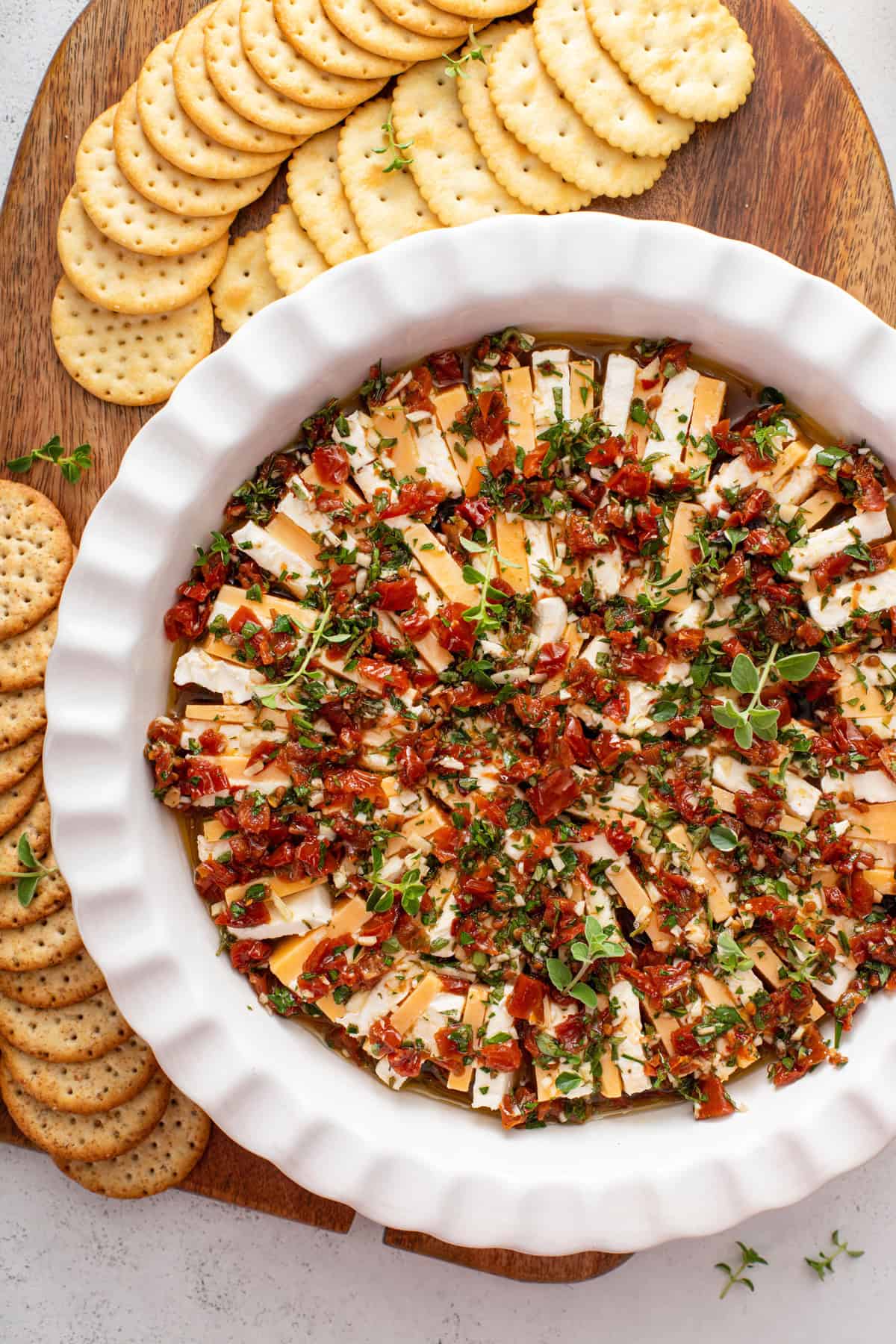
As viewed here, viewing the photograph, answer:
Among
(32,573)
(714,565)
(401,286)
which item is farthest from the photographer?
(32,573)

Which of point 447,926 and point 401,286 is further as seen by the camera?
point 447,926

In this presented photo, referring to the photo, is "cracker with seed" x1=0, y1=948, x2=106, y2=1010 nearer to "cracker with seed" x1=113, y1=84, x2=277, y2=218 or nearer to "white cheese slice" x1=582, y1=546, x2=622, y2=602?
"white cheese slice" x1=582, y1=546, x2=622, y2=602

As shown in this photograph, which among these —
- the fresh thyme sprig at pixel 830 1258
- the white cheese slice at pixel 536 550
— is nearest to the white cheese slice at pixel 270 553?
the white cheese slice at pixel 536 550

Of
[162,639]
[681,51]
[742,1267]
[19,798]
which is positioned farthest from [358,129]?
[742,1267]

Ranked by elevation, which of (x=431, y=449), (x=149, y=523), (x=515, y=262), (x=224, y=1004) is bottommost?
(x=224, y=1004)

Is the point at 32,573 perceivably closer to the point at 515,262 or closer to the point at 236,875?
the point at 236,875

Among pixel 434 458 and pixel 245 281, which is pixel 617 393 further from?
pixel 245 281

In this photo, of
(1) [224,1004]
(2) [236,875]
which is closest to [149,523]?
(2) [236,875]
